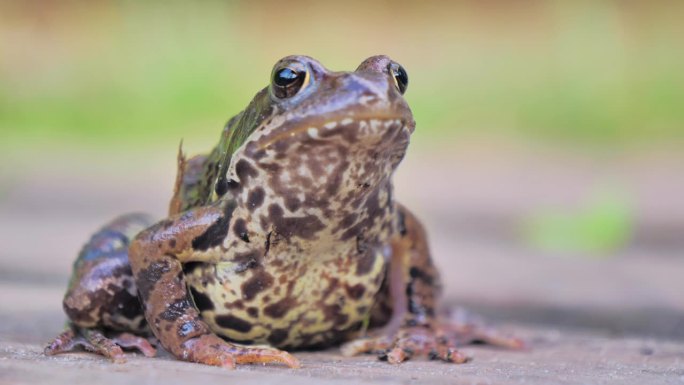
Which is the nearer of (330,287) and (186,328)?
(186,328)

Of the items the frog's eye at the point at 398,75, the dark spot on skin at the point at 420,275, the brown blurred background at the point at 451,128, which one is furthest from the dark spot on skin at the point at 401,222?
the brown blurred background at the point at 451,128

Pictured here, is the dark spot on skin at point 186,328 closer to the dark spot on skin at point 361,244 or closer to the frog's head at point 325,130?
the frog's head at point 325,130

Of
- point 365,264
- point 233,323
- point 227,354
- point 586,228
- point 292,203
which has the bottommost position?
point 227,354

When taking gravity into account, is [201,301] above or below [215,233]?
below

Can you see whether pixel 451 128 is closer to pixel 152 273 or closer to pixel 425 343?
pixel 425 343

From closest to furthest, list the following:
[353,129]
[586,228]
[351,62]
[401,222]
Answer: [353,129] → [401,222] → [586,228] → [351,62]

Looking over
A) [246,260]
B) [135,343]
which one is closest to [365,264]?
[246,260]

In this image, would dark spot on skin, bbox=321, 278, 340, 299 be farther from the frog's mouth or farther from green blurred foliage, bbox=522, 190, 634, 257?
green blurred foliage, bbox=522, 190, 634, 257
